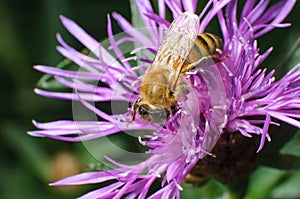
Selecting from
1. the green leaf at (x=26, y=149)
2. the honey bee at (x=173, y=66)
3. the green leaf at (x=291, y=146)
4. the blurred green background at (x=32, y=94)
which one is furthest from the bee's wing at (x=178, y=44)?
the green leaf at (x=26, y=149)

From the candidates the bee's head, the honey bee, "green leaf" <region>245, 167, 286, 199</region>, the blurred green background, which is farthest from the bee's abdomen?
the blurred green background

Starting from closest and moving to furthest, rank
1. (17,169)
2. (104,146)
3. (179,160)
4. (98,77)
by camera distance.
Answer: (179,160), (98,77), (104,146), (17,169)

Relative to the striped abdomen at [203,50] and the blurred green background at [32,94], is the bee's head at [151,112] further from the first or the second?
the blurred green background at [32,94]

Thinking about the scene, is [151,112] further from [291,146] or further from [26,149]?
[26,149]

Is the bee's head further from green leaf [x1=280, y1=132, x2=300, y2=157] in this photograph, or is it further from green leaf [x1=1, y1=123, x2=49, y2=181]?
green leaf [x1=1, y1=123, x2=49, y2=181]

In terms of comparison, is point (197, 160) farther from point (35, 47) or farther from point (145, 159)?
point (35, 47)

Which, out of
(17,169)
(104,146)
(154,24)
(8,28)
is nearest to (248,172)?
(154,24)

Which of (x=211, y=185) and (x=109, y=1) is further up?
(x=109, y=1)
